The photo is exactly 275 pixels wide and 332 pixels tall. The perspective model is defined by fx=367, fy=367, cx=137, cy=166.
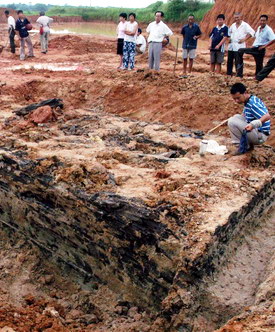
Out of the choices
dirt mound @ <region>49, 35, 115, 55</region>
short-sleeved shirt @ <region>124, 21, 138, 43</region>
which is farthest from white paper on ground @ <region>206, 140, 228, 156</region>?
dirt mound @ <region>49, 35, 115, 55</region>

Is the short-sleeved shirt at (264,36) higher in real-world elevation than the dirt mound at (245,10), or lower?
Answer: lower

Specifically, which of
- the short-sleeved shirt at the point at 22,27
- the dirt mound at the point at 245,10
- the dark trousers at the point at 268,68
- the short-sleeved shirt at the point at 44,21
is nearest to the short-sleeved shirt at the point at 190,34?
the dark trousers at the point at 268,68

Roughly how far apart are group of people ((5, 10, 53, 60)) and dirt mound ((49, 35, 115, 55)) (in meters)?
1.68

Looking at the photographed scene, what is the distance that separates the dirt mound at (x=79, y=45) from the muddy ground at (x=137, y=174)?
8.11m

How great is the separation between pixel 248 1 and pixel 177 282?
27655mm

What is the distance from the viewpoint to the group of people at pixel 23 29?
1242cm

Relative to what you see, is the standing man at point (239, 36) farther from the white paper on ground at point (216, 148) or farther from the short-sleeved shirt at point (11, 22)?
the short-sleeved shirt at point (11, 22)

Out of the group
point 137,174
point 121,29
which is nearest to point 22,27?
point 121,29

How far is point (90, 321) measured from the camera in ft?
13.1

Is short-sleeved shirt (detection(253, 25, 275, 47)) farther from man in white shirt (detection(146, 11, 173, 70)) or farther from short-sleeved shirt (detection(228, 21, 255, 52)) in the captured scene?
man in white shirt (detection(146, 11, 173, 70))

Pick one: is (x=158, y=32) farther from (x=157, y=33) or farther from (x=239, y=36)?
(x=239, y=36)

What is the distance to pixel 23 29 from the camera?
40.8 feet

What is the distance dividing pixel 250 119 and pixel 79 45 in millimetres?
13891

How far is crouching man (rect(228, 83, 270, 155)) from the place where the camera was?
4.80m
